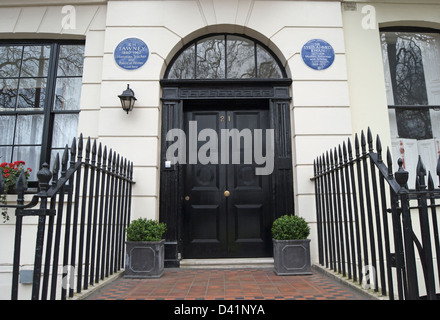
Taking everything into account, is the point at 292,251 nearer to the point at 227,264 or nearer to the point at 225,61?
the point at 227,264

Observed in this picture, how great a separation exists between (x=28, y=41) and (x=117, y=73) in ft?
7.02

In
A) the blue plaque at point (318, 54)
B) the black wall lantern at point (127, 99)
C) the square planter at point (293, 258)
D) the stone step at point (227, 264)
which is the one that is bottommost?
the stone step at point (227, 264)

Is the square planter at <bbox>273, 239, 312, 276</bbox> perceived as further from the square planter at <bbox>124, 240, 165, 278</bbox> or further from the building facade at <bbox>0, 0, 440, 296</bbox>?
the square planter at <bbox>124, 240, 165, 278</bbox>

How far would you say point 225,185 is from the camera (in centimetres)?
538

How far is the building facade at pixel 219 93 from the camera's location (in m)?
5.16

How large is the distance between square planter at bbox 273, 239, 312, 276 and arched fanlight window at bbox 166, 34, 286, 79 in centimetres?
294

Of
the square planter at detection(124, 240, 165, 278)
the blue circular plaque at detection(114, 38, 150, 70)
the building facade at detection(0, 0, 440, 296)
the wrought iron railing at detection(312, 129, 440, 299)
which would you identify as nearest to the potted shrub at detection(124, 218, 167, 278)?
the square planter at detection(124, 240, 165, 278)

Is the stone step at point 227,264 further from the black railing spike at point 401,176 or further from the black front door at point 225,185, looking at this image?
the black railing spike at point 401,176

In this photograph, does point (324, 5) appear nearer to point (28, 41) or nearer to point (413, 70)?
point (413, 70)

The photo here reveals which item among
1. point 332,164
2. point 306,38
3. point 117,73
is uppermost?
point 306,38

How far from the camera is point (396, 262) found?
257 cm

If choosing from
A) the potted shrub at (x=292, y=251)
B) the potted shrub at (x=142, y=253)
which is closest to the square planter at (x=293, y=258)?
the potted shrub at (x=292, y=251)

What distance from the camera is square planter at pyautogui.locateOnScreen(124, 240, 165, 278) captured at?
13.2 ft

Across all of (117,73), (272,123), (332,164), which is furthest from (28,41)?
(332,164)
